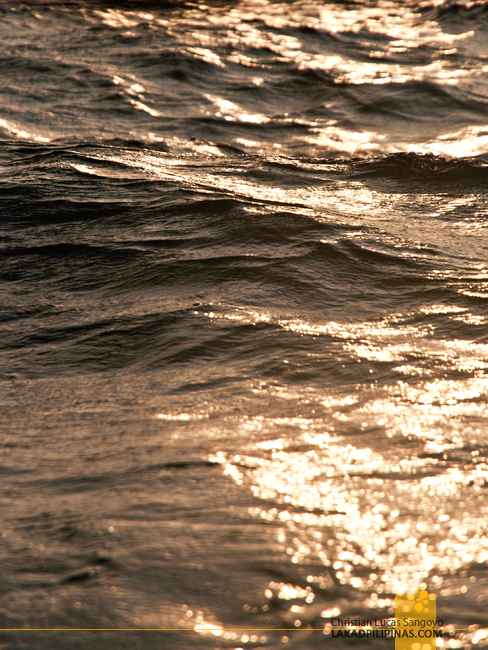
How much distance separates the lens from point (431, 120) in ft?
22.9

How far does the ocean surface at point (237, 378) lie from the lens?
1.50 metres

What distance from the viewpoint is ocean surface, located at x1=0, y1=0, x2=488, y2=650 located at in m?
1.50

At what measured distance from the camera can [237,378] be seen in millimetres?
2480

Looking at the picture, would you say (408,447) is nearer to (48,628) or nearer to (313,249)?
(48,628)

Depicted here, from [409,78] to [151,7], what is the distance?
19.5 feet

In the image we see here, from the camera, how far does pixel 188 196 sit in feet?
14.8

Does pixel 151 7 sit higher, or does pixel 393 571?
pixel 151 7

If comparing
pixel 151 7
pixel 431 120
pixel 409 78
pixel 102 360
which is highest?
pixel 151 7

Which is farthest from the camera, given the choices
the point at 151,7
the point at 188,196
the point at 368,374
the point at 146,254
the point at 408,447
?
the point at 151,7

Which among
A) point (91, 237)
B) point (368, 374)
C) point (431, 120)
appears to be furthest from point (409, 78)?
point (368, 374)

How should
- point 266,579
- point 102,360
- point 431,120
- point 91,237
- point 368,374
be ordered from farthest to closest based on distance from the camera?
point 431,120, point 91,237, point 102,360, point 368,374, point 266,579

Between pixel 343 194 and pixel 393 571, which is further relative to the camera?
pixel 343 194

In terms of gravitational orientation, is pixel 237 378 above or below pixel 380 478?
above

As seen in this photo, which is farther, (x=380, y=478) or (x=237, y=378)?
(x=237, y=378)
